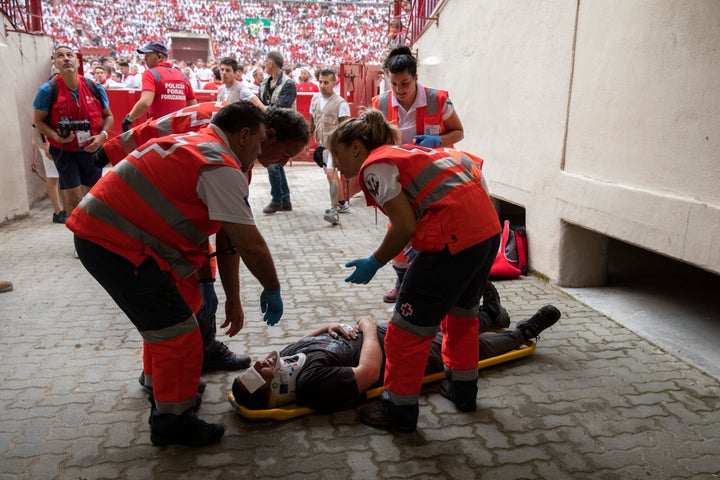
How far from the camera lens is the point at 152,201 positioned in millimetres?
2254

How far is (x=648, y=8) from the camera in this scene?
12.4ft

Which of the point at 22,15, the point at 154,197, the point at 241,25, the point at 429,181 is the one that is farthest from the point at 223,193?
the point at 241,25

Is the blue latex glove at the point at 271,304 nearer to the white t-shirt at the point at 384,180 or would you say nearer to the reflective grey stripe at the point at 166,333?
the reflective grey stripe at the point at 166,333

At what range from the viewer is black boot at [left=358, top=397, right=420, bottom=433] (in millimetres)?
2674

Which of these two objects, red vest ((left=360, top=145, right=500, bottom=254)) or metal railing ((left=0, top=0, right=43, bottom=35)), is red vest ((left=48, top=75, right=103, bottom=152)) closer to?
metal railing ((left=0, top=0, right=43, bottom=35))

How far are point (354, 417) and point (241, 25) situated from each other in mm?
30978

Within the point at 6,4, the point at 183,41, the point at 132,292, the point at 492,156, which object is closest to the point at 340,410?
the point at 132,292

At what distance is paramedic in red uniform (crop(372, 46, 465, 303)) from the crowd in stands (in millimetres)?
25092

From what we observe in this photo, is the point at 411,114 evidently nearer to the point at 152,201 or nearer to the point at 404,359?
the point at 404,359

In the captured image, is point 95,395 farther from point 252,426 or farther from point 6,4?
point 6,4

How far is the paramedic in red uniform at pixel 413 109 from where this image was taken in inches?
152

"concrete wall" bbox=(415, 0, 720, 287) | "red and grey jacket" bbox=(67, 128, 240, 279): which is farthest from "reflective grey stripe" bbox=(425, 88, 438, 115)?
"red and grey jacket" bbox=(67, 128, 240, 279)

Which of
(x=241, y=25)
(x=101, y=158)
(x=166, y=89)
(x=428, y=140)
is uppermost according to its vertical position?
(x=241, y=25)

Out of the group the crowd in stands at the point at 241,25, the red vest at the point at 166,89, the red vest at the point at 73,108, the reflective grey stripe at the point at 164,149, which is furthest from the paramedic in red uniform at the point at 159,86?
the crowd in stands at the point at 241,25
